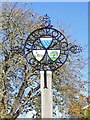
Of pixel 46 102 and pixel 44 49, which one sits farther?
pixel 44 49

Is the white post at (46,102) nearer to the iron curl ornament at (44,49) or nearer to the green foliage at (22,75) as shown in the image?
the iron curl ornament at (44,49)

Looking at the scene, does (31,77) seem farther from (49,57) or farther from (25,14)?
(49,57)

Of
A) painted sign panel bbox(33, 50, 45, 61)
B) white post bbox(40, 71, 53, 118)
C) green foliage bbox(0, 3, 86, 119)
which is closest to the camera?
white post bbox(40, 71, 53, 118)

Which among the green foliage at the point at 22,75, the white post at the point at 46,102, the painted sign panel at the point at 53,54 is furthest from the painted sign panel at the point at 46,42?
the green foliage at the point at 22,75

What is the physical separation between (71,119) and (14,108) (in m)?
1.53

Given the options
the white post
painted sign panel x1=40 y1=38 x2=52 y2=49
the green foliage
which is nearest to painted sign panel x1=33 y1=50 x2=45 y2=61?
painted sign panel x1=40 y1=38 x2=52 y2=49

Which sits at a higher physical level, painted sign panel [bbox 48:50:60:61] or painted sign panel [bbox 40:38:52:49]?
painted sign panel [bbox 40:38:52:49]

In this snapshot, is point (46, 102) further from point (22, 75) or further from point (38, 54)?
point (22, 75)

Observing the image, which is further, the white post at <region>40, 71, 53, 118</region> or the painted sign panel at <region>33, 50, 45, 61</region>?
the painted sign panel at <region>33, 50, 45, 61</region>

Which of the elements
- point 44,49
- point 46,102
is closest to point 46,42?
point 44,49

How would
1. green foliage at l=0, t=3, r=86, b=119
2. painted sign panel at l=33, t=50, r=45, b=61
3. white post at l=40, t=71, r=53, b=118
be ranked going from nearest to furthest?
white post at l=40, t=71, r=53, b=118
painted sign panel at l=33, t=50, r=45, b=61
green foliage at l=0, t=3, r=86, b=119

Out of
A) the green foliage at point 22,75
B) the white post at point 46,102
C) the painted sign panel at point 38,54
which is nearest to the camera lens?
the white post at point 46,102

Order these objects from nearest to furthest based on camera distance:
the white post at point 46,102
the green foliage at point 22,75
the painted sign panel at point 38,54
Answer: the white post at point 46,102 → the painted sign panel at point 38,54 → the green foliage at point 22,75

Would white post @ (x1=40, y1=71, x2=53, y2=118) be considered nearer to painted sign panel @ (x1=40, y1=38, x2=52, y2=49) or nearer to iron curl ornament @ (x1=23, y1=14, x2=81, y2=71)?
iron curl ornament @ (x1=23, y1=14, x2=81, y2=71)
